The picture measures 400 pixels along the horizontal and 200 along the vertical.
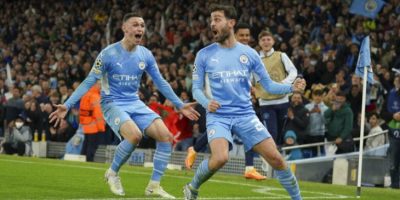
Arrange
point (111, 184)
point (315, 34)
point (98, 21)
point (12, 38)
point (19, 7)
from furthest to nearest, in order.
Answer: point (19, 7), point (12, 38), point (98, 21), point (315, 34), point (111, 184)

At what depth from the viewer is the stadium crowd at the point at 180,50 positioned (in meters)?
20.6

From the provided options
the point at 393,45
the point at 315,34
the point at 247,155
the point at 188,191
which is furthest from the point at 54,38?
the point at 188,191

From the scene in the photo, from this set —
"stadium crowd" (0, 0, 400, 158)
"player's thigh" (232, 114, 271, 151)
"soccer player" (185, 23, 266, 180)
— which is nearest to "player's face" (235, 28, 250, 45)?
"soccer player" (185, 23, 266, 180)

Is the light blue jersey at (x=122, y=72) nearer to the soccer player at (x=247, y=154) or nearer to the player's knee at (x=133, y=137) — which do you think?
the player's knee at (x=133, y=137)

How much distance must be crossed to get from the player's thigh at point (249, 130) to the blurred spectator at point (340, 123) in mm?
8931

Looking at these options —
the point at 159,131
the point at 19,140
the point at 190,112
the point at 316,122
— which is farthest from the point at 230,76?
the point at 19,140

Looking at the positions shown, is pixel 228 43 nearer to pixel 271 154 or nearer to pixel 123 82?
pixel 271 154

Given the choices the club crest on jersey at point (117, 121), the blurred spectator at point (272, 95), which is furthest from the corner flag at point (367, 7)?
the club crest on jersey at point (117, 121)

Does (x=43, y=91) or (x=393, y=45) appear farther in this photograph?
(x=43, y=91)

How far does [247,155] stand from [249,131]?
477cm

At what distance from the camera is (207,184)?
1499 centimetres

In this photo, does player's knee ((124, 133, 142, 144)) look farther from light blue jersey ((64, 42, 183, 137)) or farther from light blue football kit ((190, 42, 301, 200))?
light blue football kit ((190, 42, 301, 200))

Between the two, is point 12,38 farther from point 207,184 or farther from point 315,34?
point 207,184

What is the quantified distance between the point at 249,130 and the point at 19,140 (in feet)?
52.4
